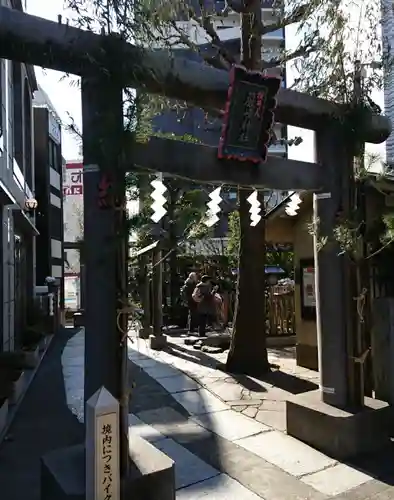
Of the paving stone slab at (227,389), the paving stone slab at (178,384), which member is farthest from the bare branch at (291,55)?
the paving stone slab at (178,384)

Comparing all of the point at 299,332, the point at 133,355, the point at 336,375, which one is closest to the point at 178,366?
the point at 133,355

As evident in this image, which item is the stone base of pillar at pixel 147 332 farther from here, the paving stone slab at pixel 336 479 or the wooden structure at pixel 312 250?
the paving stone slab at pixel 336 479

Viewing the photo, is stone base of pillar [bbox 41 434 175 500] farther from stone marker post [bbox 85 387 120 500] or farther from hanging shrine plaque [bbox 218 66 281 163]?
hanging shrine plaque [bbox 218 66 281 163]

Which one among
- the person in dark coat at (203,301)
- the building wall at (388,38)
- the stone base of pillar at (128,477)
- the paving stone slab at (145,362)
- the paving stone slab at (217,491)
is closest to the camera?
the stone base of pillar at (128,477)

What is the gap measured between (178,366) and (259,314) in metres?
2.07

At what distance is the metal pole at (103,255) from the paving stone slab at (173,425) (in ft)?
7.76

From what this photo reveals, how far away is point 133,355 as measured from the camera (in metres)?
11.3

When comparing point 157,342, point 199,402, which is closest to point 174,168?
point 199,402

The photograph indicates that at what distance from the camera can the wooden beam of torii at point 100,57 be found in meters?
3.67

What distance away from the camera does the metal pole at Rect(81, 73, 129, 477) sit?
3.92 meters

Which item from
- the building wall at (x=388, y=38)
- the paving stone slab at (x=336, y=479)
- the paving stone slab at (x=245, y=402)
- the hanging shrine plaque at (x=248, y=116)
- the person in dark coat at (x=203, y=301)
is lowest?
the paving stone slab at (x=336, y=479)

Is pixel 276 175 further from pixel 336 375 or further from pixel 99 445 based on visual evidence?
pixel 99 445

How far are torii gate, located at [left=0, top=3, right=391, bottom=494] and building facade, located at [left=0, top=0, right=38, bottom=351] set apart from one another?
426 centimetres

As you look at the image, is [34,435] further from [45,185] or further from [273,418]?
[45,185]
